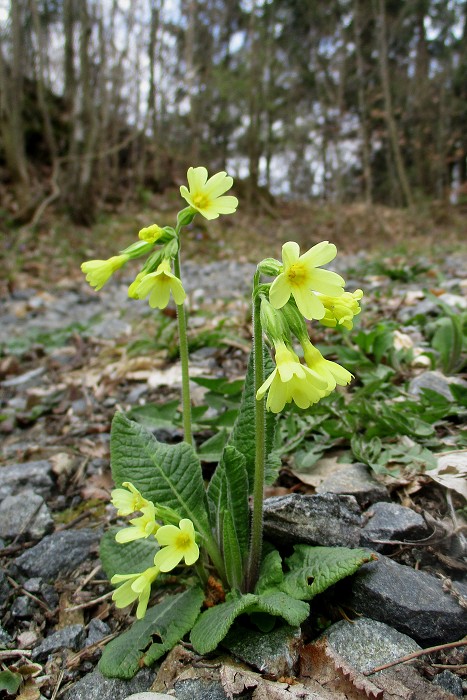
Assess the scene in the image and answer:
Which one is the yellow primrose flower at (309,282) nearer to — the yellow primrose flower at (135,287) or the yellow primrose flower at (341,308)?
the yellow primrose flower at (341,308)

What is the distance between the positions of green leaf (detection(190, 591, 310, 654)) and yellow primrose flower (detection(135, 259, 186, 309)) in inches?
33.3

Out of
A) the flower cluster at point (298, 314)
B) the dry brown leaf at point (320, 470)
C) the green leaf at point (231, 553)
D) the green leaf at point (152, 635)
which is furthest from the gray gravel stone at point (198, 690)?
the dry brown leaf at point (320, 470)

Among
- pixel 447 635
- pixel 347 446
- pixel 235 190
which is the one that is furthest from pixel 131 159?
pixel 447 635

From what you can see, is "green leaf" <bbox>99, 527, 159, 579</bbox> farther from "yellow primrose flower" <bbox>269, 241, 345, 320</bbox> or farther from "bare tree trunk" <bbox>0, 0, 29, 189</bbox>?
"bare tree trunk" <bbox>0, 0, 29, 189</bbox>

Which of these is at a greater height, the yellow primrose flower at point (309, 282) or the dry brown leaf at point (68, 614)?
the yellow primrose flower at point (309, 282)

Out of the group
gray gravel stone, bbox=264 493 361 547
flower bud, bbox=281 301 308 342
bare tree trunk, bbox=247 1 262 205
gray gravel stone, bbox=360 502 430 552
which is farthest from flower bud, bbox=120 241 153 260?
bare tree trunk, bbox=247 1 262 205

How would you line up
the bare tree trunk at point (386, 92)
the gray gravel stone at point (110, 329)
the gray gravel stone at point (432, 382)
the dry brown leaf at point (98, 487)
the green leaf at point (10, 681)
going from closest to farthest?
the green leaf at point (10, 681)
the dry brown leaf at point (98, 487)
the gray gravel stone at point (432, 382)
the gray gravel stone at point (110, 329)
the bare tree trunk at point (386, 92)

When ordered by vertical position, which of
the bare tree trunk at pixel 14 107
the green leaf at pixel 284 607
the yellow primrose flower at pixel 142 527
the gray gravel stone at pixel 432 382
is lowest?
the green leaf at pixel 284 607

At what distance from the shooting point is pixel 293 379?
131 centimetres

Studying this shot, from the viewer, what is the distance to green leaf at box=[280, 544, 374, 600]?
140 cm

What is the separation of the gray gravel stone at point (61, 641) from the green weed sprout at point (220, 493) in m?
0.18

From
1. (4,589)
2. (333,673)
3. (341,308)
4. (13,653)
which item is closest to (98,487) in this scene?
(4,589)

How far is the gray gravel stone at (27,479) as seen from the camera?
234 centimetres

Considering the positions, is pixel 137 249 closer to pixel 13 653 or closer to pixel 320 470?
pixel 320 470
